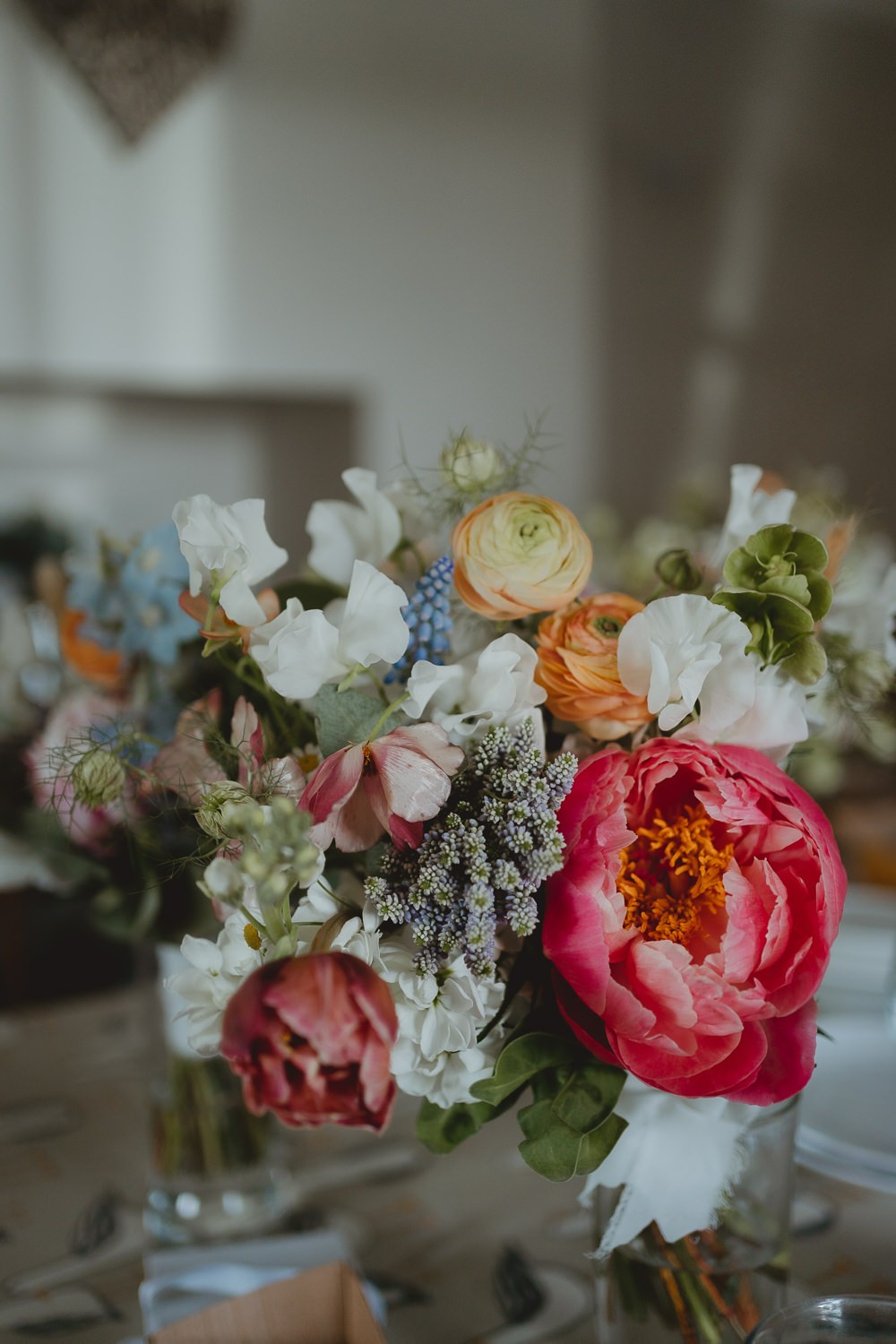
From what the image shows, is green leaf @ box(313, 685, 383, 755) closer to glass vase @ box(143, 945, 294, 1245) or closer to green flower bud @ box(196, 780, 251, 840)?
green flower bud @ box(196, 780, 251, 840)

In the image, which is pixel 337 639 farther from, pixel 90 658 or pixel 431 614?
pixel 90 658

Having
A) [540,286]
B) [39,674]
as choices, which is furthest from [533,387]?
[39,674]

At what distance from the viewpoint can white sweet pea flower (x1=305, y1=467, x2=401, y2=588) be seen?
542 mm

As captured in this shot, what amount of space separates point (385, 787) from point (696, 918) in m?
0.15

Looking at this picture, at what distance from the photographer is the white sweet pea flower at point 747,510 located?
1.80 ft

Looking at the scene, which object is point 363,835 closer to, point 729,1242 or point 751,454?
point 729,1242

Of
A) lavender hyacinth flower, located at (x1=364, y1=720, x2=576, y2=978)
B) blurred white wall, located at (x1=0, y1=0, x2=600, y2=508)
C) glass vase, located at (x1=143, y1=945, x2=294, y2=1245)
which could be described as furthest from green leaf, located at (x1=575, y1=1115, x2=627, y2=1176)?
blurred white wall, located at (x1=0, y1=0, x2=600, y2=508)

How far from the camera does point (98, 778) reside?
52 centimetres

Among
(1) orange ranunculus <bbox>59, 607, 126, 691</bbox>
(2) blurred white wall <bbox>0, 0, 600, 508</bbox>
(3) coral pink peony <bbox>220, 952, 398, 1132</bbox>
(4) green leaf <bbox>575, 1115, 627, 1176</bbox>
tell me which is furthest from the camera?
(2) blurred white wall <bbox>0, 0, 600, 508</bbox>

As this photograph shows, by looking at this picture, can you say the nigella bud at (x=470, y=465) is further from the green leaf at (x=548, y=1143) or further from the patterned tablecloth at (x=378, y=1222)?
the patterned tablecloth at (x=378, y=1222)

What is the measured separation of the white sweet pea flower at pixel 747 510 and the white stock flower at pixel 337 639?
8.0 inches

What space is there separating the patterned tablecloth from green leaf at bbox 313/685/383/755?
0.37 meters

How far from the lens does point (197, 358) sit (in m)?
2.34

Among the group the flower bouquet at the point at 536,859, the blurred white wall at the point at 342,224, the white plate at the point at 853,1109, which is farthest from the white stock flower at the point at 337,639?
the blurred white wall at the point at 342,224
